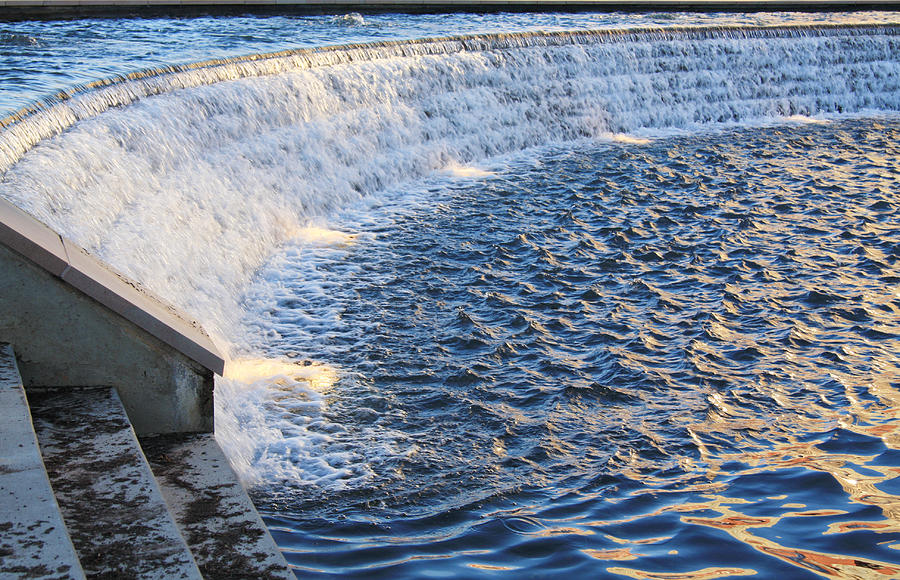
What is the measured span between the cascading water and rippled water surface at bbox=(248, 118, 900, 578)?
1.3 inches

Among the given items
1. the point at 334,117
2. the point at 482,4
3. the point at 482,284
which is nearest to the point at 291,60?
the point at 334,117

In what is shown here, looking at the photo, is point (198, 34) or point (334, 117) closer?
A: point (334, 117)

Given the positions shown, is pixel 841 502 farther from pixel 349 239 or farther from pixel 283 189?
pixel 283 189

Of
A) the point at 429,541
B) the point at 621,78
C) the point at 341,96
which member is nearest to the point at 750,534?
the point at 429,541

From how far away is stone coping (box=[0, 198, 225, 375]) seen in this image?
570 centimetres

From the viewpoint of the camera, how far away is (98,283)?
583 centimetres

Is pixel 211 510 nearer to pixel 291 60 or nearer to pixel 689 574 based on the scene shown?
pixel 689 574

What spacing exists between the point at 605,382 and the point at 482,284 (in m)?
A: 2.91

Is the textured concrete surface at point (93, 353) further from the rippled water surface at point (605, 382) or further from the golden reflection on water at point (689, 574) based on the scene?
the golden reflection on water at point (689, 574)

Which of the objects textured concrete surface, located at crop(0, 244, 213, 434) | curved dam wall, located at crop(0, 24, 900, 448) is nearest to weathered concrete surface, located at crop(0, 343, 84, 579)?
textured concrete surface, located at crop(0, 244, 213, 434)

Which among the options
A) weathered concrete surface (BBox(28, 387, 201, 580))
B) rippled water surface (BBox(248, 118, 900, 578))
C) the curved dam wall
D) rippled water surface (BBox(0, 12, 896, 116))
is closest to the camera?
weathered concrete surface (BBox(28, 387, 201, 580))

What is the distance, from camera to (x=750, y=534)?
20.0ft

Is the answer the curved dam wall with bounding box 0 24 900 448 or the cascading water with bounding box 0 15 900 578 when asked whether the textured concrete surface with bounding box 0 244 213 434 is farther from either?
the curved dam wall with bounding box 0 24 900 448


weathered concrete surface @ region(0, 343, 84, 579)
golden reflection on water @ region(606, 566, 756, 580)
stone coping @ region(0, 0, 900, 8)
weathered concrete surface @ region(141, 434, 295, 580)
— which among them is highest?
stone coping @ region(0, 0, 900, 8)
